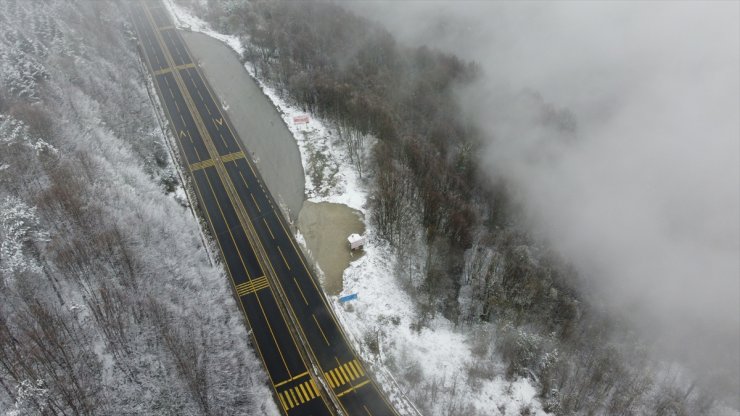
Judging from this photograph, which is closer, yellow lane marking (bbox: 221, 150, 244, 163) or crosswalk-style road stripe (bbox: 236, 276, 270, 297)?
crosswalk-style road stripe (bbox: 236, 276, 270, 297)

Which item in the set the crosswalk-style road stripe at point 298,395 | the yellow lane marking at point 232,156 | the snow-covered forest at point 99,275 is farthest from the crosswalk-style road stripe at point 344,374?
the yellow lane marking at point 232,156

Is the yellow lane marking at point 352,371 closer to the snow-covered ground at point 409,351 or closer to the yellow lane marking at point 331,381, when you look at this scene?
the snow-covered ground at point 409,351

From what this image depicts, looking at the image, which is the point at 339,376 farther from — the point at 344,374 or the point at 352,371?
the point at 352,371

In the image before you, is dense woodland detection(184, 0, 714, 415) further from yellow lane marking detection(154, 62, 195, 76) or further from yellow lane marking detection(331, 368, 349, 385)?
yellow lane marking detection(154, 62, 195, 76)

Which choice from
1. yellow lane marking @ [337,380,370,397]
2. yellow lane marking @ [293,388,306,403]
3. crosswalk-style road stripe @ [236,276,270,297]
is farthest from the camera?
crosswalk-style road stripe @ [236,276,270,297]

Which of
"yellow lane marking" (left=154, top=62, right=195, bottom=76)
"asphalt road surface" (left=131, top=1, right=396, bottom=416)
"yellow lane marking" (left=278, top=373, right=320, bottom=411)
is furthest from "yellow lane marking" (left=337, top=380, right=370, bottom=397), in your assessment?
"yellow lane marking" (left=154, top=62, right=195, bottom=76)

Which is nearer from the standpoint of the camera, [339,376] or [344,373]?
[339,376]

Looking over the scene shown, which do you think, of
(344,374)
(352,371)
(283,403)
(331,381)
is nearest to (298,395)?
(283,403)
